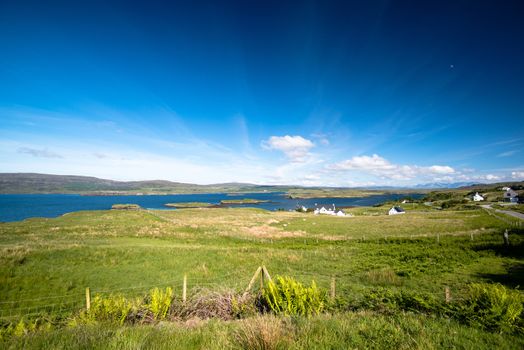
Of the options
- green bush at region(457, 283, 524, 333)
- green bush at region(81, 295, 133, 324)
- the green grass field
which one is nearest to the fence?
the green grass field

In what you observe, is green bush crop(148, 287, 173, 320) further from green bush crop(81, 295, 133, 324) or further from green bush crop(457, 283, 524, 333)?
green bush crop(457, 283, 524, 333)

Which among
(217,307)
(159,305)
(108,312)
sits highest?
(159,305)

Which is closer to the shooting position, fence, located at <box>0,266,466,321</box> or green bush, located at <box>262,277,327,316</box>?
green bush, located at <box>262,277,327,316</box>

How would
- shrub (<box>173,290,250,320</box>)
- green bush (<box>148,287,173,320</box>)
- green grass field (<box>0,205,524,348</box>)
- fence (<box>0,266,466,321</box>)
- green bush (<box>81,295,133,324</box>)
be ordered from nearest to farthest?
green grass field (<box>0,205,524,348</box>) → green bush (<box>81,295,133,324</box>) → green bush (<box>148,287,173,320</box>) → shrub (<box>173,290,250,320</box>) → fence (<box>0,266,466,321</box>)

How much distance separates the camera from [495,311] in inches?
234

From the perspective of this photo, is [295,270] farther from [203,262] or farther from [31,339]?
[31,339]

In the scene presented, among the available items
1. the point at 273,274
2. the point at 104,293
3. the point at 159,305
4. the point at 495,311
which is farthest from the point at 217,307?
the point at 273,274

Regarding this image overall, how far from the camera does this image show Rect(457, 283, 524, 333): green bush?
579cm

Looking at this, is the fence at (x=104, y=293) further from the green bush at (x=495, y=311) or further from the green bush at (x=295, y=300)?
the green bush at (x=495, y=311)

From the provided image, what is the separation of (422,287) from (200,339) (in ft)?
46.6

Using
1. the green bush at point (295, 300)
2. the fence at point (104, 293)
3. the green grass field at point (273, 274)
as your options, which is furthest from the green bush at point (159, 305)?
the green bush at point (295, 300)

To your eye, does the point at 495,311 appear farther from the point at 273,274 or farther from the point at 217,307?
the point at 273,274

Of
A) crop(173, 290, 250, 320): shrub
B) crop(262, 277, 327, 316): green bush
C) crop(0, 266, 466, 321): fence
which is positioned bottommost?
crop(0, 266, 466, 321): fence

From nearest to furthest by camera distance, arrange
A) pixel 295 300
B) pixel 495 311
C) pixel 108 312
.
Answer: pixel 495 311
pixel 108 312
pixel 295 300
